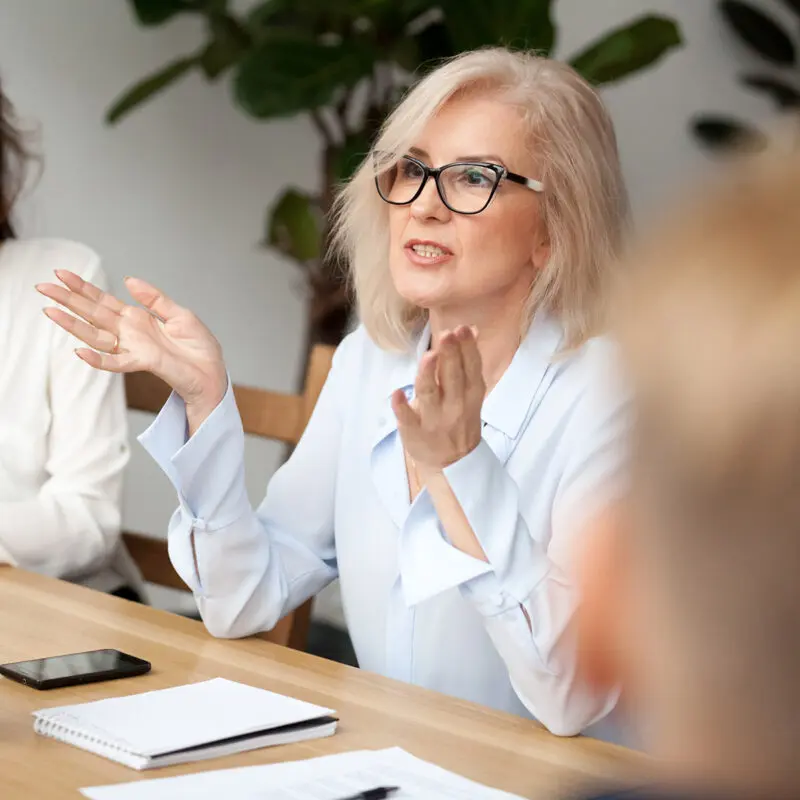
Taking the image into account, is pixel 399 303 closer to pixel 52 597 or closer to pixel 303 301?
pixel 52 597

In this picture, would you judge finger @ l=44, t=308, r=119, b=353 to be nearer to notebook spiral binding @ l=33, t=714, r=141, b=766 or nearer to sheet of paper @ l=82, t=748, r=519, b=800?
notebook spiral binding @ l=33, t=714, r=141, b=766

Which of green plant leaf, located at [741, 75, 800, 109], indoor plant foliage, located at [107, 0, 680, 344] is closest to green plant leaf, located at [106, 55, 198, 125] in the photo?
indoor plant foliage, located at [107, 0, 680, 344]

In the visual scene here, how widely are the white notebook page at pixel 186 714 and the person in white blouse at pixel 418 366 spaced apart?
255 mm

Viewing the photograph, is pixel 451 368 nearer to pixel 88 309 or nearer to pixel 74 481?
pixel 88 309

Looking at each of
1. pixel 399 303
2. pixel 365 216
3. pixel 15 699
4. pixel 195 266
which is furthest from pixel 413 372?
pixel 195 266

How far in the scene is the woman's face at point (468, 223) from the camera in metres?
1.59

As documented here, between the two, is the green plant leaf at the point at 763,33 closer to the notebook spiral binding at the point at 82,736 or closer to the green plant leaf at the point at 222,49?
the green plant leaf at the point at 222,49

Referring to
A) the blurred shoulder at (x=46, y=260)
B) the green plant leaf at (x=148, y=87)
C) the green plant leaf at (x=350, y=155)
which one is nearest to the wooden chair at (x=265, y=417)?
the blurred shoulder at (x=46, y=260)

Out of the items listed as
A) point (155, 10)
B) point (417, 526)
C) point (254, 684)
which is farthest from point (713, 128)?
point (254, 684)

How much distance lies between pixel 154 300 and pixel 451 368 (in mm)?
477

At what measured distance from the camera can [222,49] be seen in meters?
3.20

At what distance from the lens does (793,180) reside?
0.41 m

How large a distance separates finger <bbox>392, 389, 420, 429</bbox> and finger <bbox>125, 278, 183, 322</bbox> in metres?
0.39

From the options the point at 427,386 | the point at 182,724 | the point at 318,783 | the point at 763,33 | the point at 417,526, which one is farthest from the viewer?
the point at 763,33
